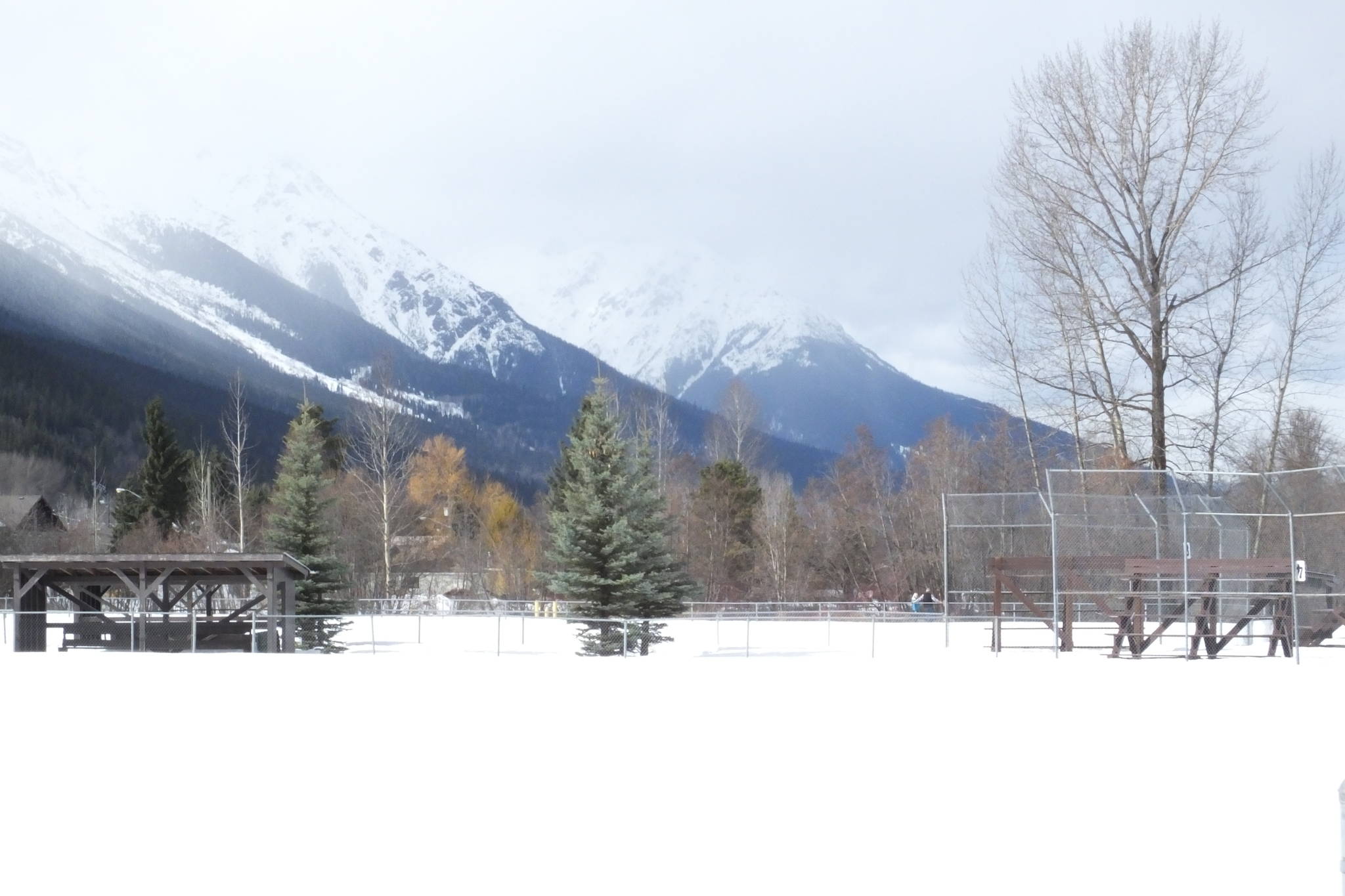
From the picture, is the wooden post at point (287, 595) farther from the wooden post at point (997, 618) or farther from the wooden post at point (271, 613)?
the wooden post at point (997, 618)

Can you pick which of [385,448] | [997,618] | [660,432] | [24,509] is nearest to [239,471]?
[385,448]

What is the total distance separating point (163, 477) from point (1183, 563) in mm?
66407

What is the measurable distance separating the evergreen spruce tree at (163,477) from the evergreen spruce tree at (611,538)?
48498 mm

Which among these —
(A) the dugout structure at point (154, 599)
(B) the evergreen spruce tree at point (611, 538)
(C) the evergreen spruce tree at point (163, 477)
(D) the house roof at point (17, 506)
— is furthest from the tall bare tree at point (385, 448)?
(D) the house roof at point (17, 506)

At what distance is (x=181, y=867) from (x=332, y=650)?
25139 mm

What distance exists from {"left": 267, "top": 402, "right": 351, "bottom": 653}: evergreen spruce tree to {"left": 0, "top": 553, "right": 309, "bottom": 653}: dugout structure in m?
1.61

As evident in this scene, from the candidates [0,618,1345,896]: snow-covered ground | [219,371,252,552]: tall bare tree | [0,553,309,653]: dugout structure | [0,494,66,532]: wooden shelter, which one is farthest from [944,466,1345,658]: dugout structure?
[0,494,66,532]: wooden shelter

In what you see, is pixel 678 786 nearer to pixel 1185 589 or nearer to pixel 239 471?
pixel 1185 589

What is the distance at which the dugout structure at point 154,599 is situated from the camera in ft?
92.4

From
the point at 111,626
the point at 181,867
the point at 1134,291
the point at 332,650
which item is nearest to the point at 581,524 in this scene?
the point at 332,650

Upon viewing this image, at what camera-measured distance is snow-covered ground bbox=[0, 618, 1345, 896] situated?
737cm

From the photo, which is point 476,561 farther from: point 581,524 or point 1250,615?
point 1250,615

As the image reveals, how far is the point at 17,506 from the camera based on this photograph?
100500 millimetres

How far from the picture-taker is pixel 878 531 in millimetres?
69375
